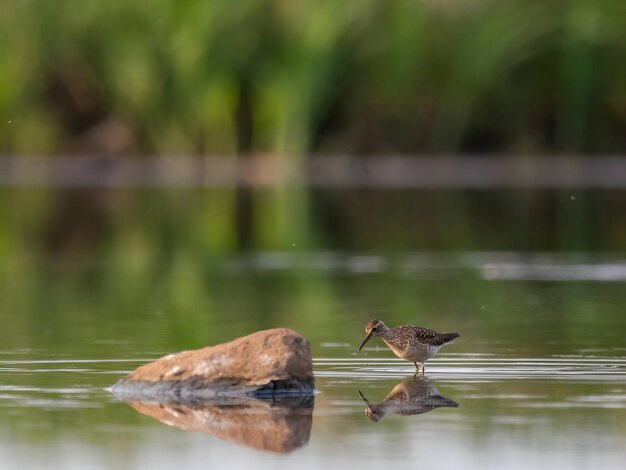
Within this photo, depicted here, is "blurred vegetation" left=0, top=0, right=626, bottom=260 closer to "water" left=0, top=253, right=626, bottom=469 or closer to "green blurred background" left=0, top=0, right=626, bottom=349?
"green blurred background" left=0, top=0, right=626, bottom=349

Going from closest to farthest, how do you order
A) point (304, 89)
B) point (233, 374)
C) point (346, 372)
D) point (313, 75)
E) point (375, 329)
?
point (233, 374)
point (346, 372)
point (375, 329)
point (304, 89)
point (313, 75)

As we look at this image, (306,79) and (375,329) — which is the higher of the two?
(306,79)

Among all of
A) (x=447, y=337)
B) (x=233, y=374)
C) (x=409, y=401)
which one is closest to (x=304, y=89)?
(x=447, y=337)

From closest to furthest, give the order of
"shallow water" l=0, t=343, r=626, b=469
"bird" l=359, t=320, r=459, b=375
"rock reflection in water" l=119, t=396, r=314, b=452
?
"shallow water" l=0, t=343, r=626, b=469 → "rock reflection in water" l=119, t=396, r=314, b=452 → "bird" l=359, t=320, r=459, b=375

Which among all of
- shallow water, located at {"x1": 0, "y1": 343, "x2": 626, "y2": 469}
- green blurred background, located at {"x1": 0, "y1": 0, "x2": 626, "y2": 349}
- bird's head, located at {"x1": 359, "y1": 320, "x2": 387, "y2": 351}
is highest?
green blurred background, located at {"x1": 0, "y1": 0, "x2": 626, "y2": 349}

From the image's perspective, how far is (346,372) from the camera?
773 cm

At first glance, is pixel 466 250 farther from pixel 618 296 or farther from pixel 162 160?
pixel 162 160

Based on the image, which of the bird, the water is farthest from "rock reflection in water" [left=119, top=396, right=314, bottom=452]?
the bird

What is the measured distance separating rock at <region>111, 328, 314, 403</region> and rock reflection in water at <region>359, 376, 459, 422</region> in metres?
0.27

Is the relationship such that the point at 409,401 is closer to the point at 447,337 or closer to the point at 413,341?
the point at 413,341

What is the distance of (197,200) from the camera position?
68.4ft

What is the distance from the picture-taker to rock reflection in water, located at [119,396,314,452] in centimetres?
615

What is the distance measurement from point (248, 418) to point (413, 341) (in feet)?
4.35

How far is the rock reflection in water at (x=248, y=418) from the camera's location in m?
6.15
